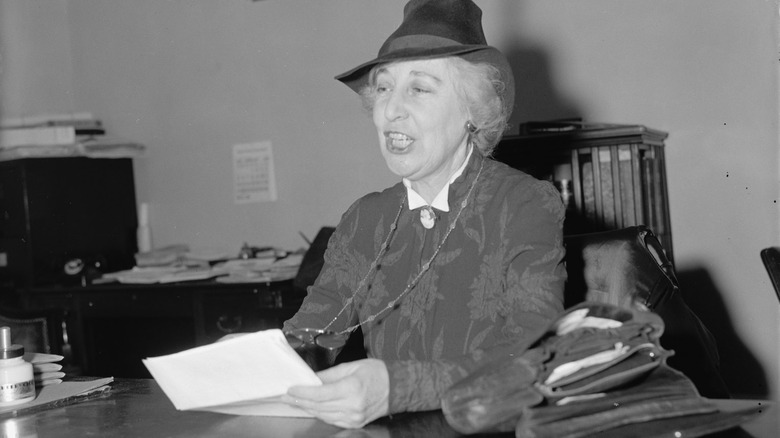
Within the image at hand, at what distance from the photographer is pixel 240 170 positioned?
4.29 m

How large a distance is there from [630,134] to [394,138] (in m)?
1.61

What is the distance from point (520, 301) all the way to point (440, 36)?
586mm

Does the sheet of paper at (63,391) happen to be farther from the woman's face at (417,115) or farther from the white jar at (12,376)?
the woman's face at (417,115)

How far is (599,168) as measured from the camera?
3.19 meters

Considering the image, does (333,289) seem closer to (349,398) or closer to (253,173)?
(349,398)

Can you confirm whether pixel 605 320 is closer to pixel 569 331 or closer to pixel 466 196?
pixel 569 331

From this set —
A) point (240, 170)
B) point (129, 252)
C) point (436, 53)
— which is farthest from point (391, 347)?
point (129, 252)

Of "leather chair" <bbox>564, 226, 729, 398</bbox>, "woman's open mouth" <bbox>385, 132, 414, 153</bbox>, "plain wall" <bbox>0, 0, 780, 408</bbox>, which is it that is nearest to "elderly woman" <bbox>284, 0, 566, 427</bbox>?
"woman's open mouth" <bbox>385, 132, 414, 153</bbox>

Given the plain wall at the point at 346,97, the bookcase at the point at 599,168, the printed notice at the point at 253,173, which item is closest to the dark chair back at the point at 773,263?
the bookcase at the point at 599,168

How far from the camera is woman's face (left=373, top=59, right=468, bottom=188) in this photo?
175 centimetres

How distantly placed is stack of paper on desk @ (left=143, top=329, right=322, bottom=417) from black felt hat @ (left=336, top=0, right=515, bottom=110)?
0.73 m

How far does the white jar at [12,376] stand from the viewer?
5.11ft

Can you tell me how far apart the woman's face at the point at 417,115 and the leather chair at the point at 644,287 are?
1.36ft

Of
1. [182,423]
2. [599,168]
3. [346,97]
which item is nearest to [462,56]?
[182,423]
